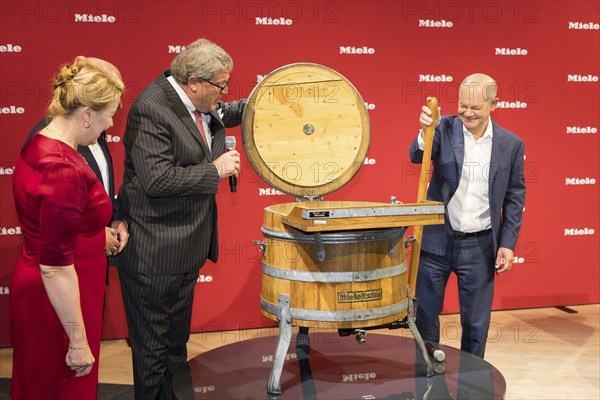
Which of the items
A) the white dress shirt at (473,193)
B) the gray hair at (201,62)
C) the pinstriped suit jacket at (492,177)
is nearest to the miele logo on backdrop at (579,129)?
the pinstriped suit jacket at (492,177)

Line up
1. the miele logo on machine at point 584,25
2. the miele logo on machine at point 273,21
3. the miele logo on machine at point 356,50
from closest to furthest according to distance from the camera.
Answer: the miele logo on machine at point 273,21
the miele logo on machine at point 356,50
the miele logo on machine at point 584,25

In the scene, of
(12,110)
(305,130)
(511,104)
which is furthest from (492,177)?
(12,110)

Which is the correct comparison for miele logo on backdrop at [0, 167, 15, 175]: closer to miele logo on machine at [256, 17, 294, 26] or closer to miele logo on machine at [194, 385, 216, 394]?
miele logo on machine at [256, 17, 294, 26]

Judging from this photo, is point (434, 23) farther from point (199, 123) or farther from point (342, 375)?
point (342, 375)

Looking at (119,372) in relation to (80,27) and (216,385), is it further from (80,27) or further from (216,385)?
(80,27)

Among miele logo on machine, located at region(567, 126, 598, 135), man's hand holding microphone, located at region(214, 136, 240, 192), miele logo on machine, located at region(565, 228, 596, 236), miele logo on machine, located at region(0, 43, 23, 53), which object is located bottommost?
miele logo on machine, located at region(565, 228, 596, 236)

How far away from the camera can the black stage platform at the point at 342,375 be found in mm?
2787

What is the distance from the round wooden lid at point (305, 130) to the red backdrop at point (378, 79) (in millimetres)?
2039

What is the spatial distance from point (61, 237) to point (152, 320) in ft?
3.19

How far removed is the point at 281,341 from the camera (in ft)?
8.63

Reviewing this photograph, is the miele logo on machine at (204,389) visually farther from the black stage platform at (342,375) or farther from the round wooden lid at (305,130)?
the round wooden lid at (305,130)

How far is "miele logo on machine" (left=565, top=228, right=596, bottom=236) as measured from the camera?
20.2 feet

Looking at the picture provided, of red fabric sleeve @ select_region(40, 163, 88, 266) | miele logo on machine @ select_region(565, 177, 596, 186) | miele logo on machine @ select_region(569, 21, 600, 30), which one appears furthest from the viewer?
miele logo on machine @ select_region(565, 177, 596, 186)

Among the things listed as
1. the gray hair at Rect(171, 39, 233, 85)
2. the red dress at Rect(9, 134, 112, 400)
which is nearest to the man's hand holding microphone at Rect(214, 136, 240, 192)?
the gray hair at Rect(171, 39, 233, 85)
